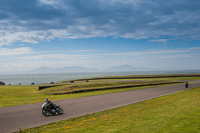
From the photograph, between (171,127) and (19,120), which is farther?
(19,120)

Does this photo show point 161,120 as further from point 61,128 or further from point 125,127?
point 61,128

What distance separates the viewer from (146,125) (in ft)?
32.3

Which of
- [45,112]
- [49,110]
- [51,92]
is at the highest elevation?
[49,110]

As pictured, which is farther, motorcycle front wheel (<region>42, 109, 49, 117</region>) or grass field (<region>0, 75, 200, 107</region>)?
grass field (<region>0, 75, 200, 107</region>)

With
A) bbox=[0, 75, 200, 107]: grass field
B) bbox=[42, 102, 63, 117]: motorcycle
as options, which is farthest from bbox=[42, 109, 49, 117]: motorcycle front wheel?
bbox=[0, 75, 200, 107]: grass field

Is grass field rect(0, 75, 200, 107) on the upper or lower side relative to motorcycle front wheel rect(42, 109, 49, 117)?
lower

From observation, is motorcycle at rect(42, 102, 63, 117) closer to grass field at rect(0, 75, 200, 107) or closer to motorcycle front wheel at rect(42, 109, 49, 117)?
motorcycle front wheel at rect(42, 109, 49, 117)

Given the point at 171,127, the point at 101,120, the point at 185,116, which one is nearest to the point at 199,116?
the point at 185,116

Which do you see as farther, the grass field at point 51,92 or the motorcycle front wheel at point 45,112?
the grass field at point 51,92

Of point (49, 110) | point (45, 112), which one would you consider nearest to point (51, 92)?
point (49, 110)

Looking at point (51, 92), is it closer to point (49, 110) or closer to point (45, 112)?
point (49, 110)

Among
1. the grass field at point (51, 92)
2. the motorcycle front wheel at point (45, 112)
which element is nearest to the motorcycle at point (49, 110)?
the motorcycle front wheel at point (45, 112)

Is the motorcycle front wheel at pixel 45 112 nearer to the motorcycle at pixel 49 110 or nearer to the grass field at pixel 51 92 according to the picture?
the motorcycle at pixel 49 110

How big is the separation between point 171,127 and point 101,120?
13.7ft
